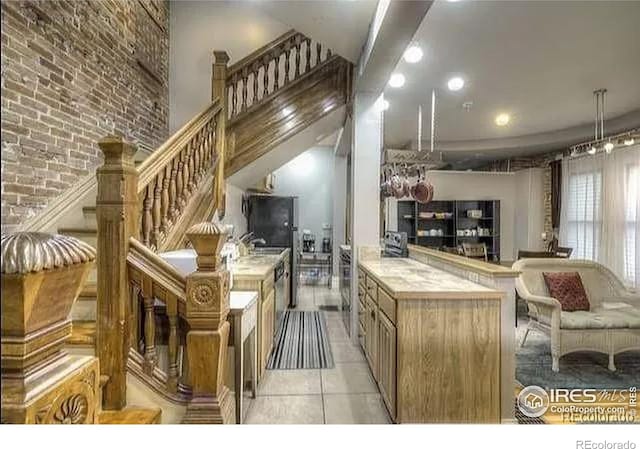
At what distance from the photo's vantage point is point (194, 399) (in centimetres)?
139

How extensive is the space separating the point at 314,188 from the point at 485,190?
3.42 metres

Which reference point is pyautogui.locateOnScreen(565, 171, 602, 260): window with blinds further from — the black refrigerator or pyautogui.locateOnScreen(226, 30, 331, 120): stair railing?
the black refrigerator

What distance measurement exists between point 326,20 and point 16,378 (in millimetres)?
2672

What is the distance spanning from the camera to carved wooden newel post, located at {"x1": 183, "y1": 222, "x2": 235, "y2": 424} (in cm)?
135

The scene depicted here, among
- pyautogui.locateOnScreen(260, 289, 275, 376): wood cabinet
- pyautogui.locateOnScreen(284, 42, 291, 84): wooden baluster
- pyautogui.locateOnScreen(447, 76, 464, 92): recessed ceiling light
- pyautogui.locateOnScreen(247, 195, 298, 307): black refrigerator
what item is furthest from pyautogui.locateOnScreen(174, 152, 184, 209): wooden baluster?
pyautogui.locateOnScreen(447, 76, 464, 92): recessed ceiling light

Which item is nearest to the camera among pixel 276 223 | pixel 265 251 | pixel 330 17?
pixel 330 17

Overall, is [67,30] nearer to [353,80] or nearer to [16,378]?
[16,378]

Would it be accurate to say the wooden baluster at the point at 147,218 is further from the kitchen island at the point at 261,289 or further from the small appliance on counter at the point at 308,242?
the small appliance on counter at the point at 308,242

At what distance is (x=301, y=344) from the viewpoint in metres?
3.29

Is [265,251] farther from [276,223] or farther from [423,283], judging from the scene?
[423,283]

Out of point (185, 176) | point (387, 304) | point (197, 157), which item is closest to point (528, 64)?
point (387, 304)

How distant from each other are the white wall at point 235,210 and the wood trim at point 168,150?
778 mm
